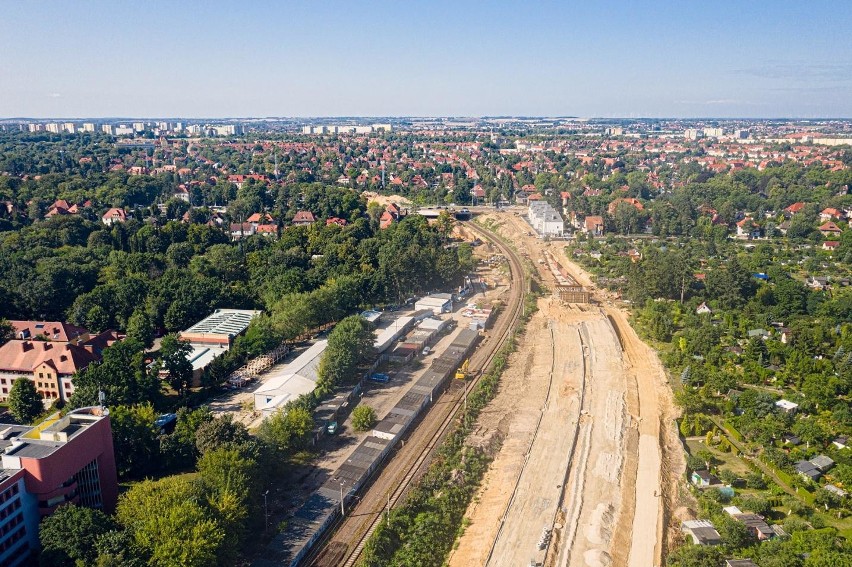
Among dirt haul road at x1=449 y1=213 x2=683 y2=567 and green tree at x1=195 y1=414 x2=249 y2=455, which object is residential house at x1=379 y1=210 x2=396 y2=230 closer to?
dirt haul road at x1=449 y1=213 x2=683 y2=567

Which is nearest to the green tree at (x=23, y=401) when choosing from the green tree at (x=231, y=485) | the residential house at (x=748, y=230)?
the green tree at (x=231, y=485)

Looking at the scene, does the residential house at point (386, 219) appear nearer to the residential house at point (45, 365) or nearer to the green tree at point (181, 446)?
the residential house at point (45, 365)

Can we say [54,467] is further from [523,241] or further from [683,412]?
[523,241]

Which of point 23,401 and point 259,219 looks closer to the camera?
point 23,401

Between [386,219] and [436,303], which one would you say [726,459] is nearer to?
[436,303]

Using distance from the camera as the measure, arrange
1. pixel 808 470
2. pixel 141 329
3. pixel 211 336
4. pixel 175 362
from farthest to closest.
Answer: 1. pixel 211 336
2. pixel 141 329
3. pixel 175 362
4. pixel 808 470

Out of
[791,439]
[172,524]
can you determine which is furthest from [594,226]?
[172,524]

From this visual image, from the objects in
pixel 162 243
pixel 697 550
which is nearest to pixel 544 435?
pixel 697 550
